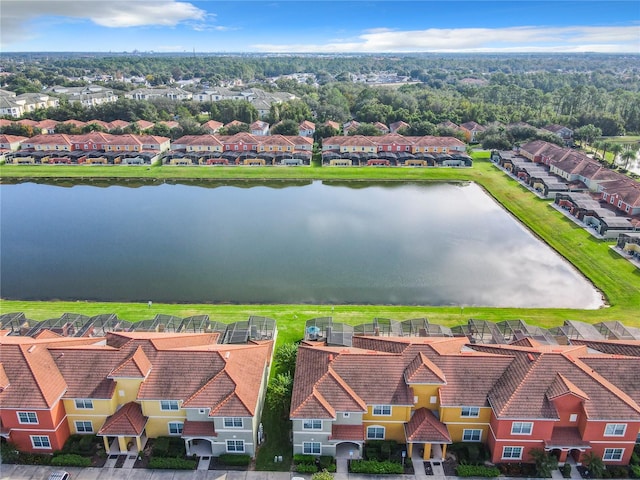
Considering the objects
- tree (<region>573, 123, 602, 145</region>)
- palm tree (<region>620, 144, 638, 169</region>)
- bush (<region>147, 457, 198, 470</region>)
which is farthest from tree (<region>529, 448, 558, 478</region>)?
tree (<region>573, 123, 602, 145</region>)

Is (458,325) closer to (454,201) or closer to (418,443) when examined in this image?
(418,443)

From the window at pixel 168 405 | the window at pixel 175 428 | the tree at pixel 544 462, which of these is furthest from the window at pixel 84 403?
the tree at pixel 544 462

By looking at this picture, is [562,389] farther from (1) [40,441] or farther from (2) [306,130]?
(2) [306,130]

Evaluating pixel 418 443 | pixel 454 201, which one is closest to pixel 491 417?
pixel 418 443

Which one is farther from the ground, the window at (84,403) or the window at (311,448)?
the window at (84,403)

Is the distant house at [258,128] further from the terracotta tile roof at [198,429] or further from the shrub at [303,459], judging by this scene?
the shrub at [303,459]

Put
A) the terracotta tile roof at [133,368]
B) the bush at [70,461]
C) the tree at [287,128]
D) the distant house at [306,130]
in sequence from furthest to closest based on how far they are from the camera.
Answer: the distant house at [306,130]
the tree at [287,128]
the terracotta tile roof at [133,368]
the bush at [70,461]

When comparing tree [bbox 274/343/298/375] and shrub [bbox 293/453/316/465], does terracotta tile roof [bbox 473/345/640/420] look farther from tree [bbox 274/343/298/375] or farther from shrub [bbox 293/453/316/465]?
tree [bbox 274/343/298/375]

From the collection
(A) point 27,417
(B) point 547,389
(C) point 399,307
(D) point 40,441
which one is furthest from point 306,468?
(C) point 399,307
